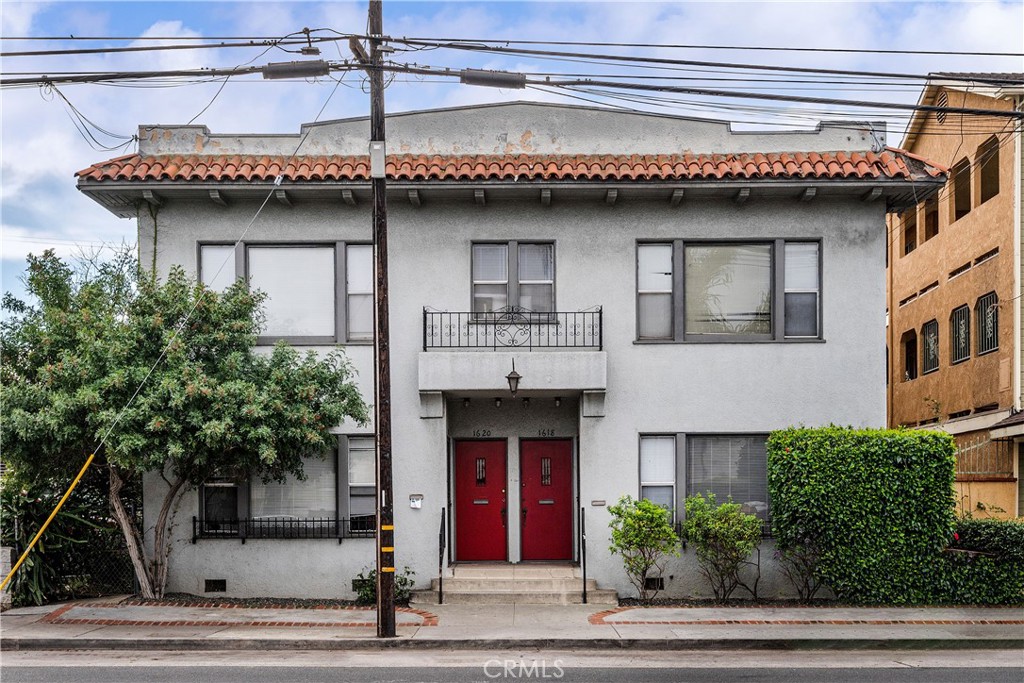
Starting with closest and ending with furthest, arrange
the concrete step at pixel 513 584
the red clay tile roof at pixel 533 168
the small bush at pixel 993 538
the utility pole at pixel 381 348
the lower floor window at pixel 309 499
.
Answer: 1. the utility pole at pixel 381 348
2. the small bush at pixel 993 538
3. the concrete step at pixel 513 584
4. the red clay tile roof at pixel 533 168
5. the lower floor window at pixel 309 499

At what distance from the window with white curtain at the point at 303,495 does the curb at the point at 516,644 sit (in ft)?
12.5

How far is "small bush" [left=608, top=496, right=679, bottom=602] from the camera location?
14688 millimetres

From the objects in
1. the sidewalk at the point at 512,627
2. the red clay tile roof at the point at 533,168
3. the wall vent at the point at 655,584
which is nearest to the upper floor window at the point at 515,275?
the red clay tile roof at the point at 533,168

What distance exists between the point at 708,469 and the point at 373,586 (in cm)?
558

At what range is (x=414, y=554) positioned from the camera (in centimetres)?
1555

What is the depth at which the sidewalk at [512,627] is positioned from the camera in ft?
39.4

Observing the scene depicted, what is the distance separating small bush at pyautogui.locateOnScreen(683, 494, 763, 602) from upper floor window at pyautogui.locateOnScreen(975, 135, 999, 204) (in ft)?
36.7

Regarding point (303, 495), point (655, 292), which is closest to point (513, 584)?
point (303, 495)

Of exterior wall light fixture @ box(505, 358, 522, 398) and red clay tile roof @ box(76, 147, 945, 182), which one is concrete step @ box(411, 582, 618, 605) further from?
red clay tile roof @ box(76, 147, 945, 182)

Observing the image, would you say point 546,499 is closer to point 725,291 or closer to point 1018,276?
point 725,291

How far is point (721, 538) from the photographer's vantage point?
14.7m

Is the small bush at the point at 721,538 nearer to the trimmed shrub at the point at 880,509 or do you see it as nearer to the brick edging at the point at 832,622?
the trimmed shrub at the point at 880,509

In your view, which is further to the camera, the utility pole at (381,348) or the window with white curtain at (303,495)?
the window with white curtain at (303,495)

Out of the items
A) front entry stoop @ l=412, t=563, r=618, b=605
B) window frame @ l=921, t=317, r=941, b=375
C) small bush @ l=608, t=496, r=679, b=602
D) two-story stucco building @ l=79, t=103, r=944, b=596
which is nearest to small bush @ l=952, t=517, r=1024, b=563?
two-story stucco building @ l=79, t=103, r=944, b=596
